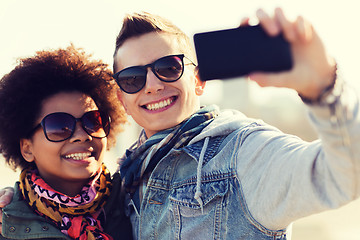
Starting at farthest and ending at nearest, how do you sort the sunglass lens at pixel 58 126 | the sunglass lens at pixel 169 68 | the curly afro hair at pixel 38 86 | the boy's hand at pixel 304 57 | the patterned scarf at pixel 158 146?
the curly afro hair at pixel 38 86
the sunglass lens at pixel 58 126
the sunglass lens at pixel 169 68
the patterned scarf at pixel 158 146
the boy's hand at pixel 304 57

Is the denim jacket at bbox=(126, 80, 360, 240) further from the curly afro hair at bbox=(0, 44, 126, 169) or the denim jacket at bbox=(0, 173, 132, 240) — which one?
the curly afro hair at bbox=(0, 44, 126, 169)

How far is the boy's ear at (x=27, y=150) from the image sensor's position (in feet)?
9.98

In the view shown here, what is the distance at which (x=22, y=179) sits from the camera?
2949 millimetres

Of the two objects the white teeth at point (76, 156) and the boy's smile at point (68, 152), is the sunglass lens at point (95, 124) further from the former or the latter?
the white teeth at point (76, 156)

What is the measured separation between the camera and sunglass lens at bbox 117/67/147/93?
2686 millimetres

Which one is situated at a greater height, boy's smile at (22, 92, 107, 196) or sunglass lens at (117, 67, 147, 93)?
sunglass lens at (117, 67, 147, 93)

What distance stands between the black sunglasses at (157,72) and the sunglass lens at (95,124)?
413 millimetres

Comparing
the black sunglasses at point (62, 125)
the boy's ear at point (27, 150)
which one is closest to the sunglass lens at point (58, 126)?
the black sunglasses at point (62, 125)

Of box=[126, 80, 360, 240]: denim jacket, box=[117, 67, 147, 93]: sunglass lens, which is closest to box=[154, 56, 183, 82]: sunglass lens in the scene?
box=[117, 67, 147, 93]: sunglass lens

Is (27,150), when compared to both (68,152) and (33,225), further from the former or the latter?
(33,225)

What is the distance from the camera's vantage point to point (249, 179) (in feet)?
6.53

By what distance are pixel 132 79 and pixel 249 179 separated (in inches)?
45.0

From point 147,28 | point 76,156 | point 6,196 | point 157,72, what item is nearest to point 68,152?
point 76,156

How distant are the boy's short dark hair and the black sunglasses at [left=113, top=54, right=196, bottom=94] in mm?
243
